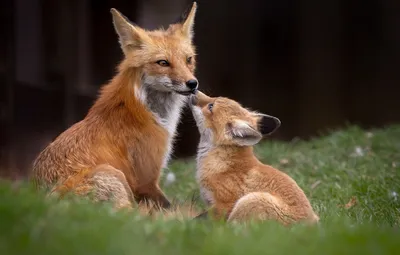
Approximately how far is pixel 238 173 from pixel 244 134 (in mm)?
413

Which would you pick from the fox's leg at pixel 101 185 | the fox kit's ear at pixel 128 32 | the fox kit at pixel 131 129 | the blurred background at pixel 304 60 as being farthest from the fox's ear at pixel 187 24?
the blurred background at pixel 304 60

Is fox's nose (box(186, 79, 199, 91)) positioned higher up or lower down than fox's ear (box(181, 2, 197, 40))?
lower down

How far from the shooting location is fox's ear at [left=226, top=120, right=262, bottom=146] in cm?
661

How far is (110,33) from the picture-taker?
12.5 m

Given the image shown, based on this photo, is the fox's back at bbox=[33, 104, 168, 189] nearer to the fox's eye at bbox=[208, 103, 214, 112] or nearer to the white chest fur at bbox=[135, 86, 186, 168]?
the white chest fur at bbox=[135, 86, 186, 168]

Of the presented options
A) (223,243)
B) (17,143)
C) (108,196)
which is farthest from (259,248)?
(17,143)

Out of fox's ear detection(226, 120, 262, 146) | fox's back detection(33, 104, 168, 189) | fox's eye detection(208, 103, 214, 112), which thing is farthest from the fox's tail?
fox's eye detection(208, 103, 214, 112)

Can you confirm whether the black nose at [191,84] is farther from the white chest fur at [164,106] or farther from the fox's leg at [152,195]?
the fox's leg at [152,195]

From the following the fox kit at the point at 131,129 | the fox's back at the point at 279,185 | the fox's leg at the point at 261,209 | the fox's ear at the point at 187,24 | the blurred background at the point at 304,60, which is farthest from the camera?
the blurred background at the point at 304,60

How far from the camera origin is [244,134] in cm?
666

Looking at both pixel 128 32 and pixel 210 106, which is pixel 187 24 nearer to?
pixel 128 32

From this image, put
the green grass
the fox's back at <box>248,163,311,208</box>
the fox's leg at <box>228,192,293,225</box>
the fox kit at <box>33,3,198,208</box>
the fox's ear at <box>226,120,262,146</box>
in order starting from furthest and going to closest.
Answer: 1. the fox's ear at <box>226,120,262,146</box>
2. the fox kit at <box>33,3,198,208</box>
3. the fox's back at <box>248,163,311,208</box>
4. the fox's leg at <box>228,192,293,225</box>
5. the green grass

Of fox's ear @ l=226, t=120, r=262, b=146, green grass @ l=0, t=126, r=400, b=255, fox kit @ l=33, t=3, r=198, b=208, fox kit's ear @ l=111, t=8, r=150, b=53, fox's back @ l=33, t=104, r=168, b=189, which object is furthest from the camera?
fox kit's ear @ l=111, t=8, r=150, b=53

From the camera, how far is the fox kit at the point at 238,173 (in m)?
5.88
